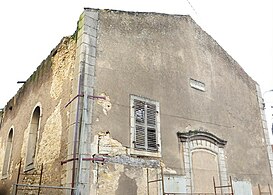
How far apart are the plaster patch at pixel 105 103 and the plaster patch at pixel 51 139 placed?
4.29ft

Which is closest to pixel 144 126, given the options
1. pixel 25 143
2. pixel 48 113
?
pixel 48 113

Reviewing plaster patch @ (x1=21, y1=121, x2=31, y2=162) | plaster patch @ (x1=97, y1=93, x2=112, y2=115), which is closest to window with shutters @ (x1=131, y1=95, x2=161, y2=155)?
plaster patch @ (x1=97, y1=93, x2=112, y2=115)

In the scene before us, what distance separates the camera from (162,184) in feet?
23.7

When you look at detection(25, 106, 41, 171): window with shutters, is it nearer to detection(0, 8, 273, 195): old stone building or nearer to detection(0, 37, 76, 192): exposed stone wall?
detection(0, 8, 273, 195): old stone building

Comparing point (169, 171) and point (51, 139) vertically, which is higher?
point (51, 139)

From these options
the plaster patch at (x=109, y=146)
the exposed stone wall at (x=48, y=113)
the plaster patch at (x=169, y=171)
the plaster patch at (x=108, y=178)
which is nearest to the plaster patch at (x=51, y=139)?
the exposed stone wall at (x=48, y=113)

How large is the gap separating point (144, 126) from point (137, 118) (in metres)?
0.28

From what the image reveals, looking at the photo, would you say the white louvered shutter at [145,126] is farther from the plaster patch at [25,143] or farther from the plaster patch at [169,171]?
the plaster patch at [25,143]

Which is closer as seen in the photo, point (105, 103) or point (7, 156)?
point (105, 103)

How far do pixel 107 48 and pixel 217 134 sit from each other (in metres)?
4.55

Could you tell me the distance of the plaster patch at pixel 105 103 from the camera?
7.29 meters

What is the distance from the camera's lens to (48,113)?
28.8ft

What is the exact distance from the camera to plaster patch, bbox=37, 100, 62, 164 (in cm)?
768

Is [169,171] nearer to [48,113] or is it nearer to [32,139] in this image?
[48,113]
